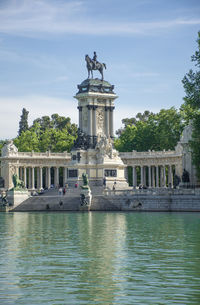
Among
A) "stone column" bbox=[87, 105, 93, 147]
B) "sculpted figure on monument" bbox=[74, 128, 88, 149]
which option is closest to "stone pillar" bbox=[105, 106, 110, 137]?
"stone column" bbox=[87, 105, 93, 147]

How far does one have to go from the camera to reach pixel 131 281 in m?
20.3

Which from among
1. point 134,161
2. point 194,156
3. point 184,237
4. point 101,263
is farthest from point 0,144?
point 101,263

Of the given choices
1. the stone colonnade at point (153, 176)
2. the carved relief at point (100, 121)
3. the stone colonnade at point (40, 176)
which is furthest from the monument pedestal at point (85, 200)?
the stone colonnade at point (40, 176)

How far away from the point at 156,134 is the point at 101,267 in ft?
281

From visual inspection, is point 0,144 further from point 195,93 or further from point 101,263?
point 101,263

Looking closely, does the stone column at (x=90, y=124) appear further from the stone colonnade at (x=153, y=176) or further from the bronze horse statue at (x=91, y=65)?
the stone colonnade at (x=153, y=176)

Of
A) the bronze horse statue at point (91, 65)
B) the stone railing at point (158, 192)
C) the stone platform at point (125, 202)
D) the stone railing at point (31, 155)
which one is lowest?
the stone platform at point (125, 202)

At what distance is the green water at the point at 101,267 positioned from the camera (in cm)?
1814

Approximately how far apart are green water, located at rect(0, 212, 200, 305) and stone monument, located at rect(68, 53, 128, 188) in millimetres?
47159

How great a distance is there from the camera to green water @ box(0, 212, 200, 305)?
59.5 feet

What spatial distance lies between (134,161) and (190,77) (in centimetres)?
4226

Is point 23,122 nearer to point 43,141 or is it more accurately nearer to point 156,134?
point 43,141

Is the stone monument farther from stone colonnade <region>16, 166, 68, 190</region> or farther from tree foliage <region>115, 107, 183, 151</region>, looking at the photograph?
tree foliage <region>115, 107, 183, 151</region>

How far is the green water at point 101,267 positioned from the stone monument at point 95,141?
47159mm
